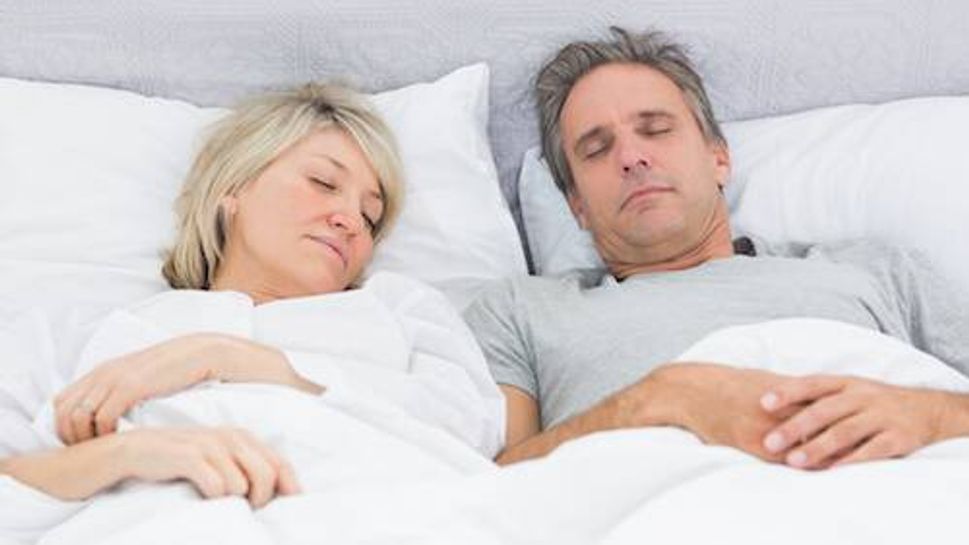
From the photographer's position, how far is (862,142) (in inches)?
72.2

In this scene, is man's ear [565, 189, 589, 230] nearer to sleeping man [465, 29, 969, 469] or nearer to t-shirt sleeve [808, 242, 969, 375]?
sleeping man [465, 29, 969, 469]

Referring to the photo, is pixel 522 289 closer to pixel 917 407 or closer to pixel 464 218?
pixel 464 218

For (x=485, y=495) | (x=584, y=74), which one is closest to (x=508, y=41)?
(x=584, y=74)

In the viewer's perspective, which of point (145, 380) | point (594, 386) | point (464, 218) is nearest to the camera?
point (145, 380)

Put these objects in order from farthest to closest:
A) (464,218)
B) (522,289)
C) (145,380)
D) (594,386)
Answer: (464,218) → (522,289) → (594,386) → (145,380)

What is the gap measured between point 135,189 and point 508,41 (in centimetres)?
57

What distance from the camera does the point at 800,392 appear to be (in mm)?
1259

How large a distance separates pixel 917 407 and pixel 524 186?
29.0 inches

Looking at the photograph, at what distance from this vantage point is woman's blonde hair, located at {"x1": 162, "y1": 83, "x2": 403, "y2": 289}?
1616 mm

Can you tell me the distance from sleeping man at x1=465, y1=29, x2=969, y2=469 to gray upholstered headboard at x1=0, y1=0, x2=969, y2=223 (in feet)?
0.25

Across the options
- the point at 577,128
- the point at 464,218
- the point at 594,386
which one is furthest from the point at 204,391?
the point at 577,128

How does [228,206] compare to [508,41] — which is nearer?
[228,206]

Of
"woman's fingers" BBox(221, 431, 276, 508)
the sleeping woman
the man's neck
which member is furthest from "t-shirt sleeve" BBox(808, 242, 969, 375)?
"woman's fingers" BBox(221, 431, 276, 508)

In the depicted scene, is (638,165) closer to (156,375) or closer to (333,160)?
(333,160)
